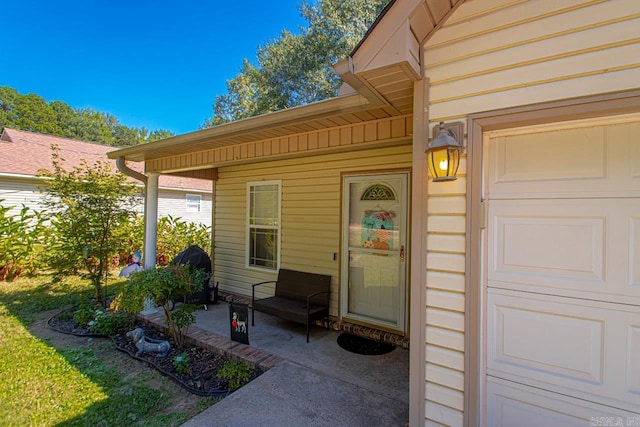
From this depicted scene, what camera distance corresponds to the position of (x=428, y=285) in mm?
1918

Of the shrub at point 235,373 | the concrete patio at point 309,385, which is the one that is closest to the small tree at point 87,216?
the concrete patio at point 309,385

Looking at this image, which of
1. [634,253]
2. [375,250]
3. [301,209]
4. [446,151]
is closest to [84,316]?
[301,209]

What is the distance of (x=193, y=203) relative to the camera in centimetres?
1354

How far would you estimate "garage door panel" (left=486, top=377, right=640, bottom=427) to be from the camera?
61.2 inches

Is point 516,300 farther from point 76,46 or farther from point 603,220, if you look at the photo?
point 76,46

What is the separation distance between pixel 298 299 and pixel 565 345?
3.35 m

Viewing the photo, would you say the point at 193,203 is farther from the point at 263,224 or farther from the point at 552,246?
the point at 552,246

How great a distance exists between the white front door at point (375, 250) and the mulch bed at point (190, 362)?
66.6 inches

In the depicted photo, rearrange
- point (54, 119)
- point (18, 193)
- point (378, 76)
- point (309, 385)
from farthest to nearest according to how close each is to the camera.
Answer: point (54, 119)
point (18, 193)
point (309, 385)
point (378, 76)

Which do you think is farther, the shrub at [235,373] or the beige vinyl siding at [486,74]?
the shrub at [235,373]

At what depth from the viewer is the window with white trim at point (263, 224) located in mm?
5242

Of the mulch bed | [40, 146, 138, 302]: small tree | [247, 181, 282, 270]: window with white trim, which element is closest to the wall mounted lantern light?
the mulch bed

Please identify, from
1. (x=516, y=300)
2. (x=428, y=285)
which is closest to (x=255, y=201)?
(x=428, y=285)

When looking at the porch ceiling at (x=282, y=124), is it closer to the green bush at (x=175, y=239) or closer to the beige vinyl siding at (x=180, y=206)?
the green bush at (x=175, y=239)
